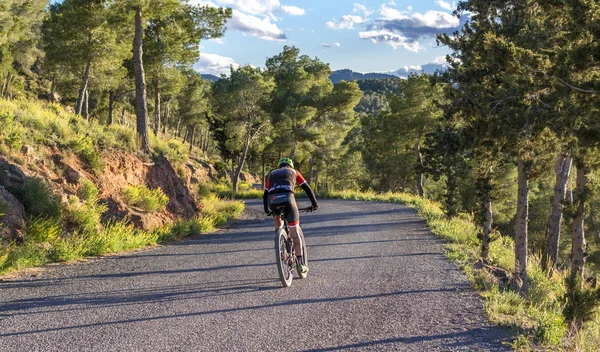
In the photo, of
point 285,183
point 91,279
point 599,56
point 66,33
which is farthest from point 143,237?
point 66,33

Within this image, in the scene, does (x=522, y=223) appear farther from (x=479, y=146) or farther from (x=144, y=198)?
(x=144, y=198)

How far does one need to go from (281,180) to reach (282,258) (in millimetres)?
1237

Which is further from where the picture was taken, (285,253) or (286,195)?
(285,253)

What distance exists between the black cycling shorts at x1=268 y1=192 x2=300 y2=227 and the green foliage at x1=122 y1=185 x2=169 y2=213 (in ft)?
21.4

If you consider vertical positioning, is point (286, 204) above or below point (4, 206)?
above

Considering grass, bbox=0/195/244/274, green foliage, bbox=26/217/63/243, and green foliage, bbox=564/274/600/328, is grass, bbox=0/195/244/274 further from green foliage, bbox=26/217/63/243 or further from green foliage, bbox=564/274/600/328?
green foliage, bbox=564/274/600/328

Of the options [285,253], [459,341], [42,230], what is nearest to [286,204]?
[285,253]

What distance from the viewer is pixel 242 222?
18.0m

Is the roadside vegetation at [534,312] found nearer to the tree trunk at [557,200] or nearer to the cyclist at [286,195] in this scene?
the cyclist at [286,195]

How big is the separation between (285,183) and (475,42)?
931 centimetres

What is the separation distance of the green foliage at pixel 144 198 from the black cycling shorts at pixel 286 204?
257 inches

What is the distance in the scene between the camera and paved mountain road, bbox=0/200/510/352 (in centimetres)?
438

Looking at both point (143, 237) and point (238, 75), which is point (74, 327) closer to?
point (143, 237)

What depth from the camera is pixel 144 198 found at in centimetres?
1215
